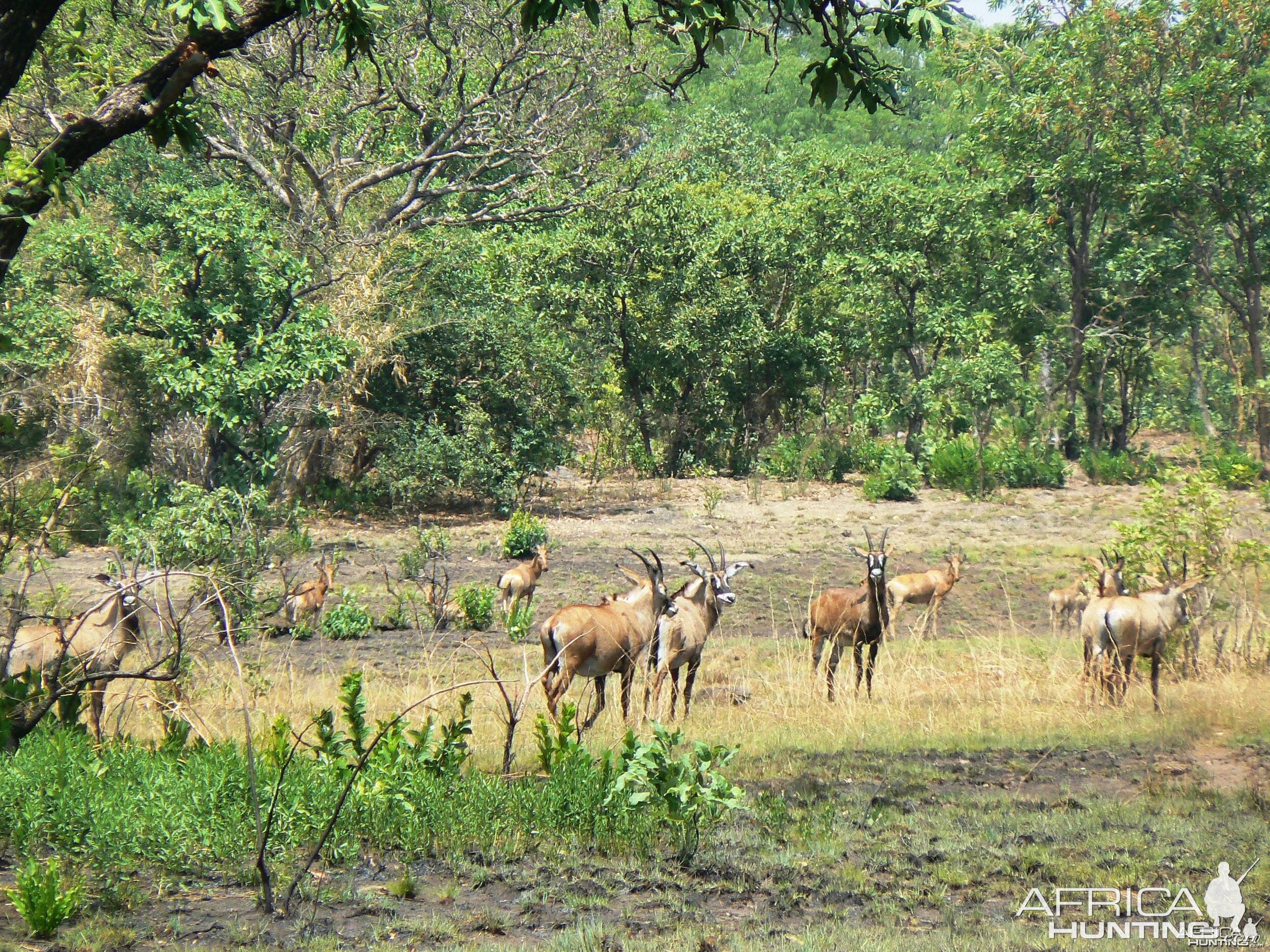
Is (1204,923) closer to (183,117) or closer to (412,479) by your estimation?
(183,117)

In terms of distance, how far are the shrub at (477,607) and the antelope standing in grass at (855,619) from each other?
4869 millimetres

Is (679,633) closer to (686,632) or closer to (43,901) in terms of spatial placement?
(686,632)

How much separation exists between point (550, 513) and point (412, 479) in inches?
116

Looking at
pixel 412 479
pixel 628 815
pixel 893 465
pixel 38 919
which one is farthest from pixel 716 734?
pixel 893 465

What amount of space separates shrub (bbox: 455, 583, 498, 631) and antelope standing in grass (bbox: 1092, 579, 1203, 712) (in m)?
7.69

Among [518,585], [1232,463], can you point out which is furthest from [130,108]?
[1232,463]

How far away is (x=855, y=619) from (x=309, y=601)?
720 centimetres

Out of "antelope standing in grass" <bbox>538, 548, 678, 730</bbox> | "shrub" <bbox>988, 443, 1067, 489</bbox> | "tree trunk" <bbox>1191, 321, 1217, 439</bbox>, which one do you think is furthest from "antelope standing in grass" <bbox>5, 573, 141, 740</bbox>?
"tree trunk" <bbox>1191, 321, 1217, 439</bbox>

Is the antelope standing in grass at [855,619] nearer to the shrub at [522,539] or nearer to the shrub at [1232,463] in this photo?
the shrub at [522,539]

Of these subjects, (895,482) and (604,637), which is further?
(895,482)

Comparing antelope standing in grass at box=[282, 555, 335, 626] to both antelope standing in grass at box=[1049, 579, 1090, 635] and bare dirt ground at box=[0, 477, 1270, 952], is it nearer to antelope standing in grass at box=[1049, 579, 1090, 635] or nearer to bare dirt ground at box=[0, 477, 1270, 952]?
bare dirt ground at box=[0, 477, 1270, 952]

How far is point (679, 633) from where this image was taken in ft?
35.6

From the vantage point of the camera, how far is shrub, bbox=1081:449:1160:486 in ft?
96.7

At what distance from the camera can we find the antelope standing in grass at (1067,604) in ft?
49.2
